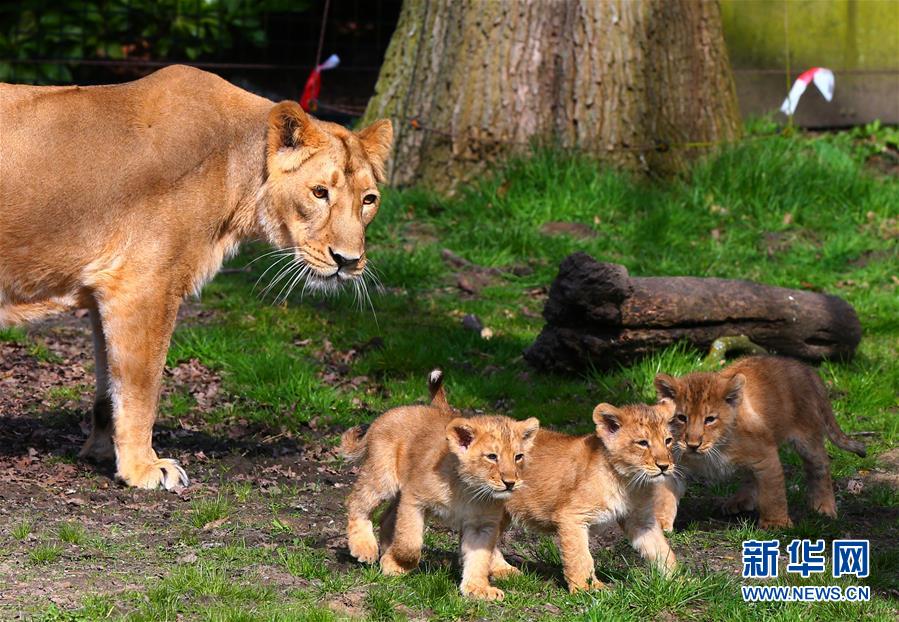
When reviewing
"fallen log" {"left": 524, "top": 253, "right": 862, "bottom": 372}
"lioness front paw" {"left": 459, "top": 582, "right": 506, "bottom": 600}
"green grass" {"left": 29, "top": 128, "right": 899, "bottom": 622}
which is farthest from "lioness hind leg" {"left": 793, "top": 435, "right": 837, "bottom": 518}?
"lioness front paw" {"left": 459, "top": 582, "right": 506, "bottom": 600}

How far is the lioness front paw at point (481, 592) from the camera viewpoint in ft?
16.8

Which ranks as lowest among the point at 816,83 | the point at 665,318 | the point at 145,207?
the point at 665,318

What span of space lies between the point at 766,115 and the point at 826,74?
1.12 metres

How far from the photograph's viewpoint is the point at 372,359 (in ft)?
28.1

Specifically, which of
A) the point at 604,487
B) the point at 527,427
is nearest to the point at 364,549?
the point at 527,427

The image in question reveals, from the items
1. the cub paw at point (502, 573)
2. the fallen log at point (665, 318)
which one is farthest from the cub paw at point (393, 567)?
the fallen log at point (665, 318)

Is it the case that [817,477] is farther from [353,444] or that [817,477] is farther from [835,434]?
[353,444]

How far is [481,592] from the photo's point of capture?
16.8 ft

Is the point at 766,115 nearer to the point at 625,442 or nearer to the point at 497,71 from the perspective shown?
the point at 497,71

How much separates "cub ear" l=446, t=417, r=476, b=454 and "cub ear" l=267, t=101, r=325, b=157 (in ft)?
6.93

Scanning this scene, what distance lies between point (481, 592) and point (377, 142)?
2.83 m

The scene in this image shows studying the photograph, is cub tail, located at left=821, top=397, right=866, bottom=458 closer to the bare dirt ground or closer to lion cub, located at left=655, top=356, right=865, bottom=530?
lion cub, located at left=655, top=356, right=865, bottom=530

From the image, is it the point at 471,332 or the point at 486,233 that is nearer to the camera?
the point at 471,332

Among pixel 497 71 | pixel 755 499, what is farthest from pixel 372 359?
pixel 497 71
